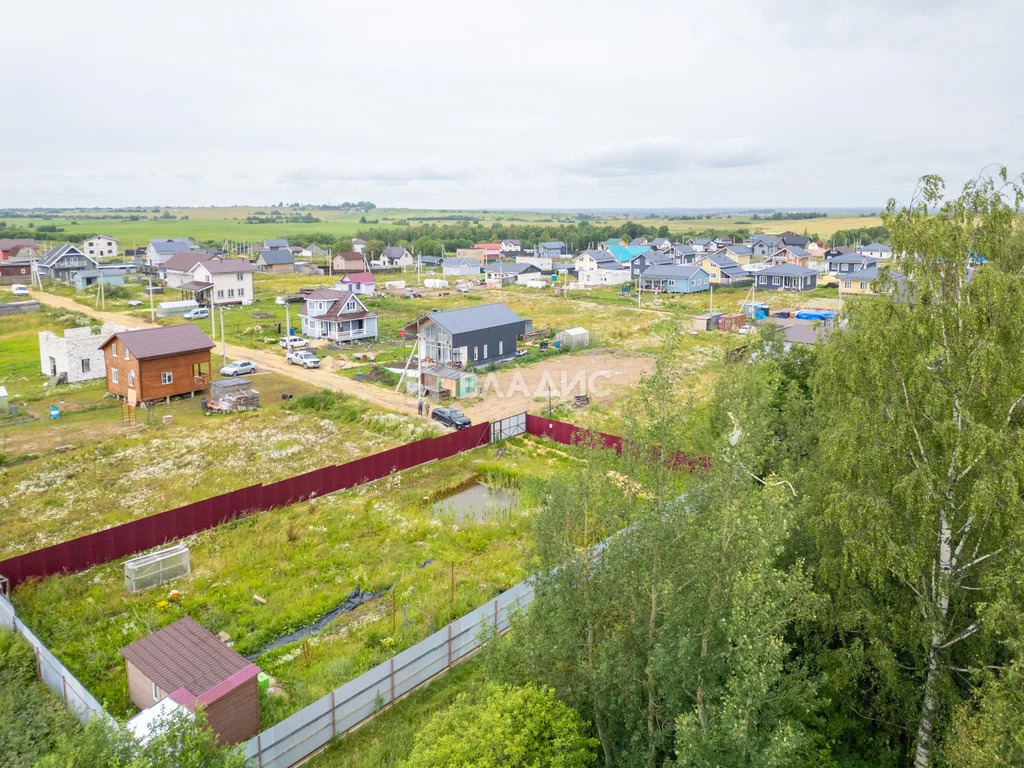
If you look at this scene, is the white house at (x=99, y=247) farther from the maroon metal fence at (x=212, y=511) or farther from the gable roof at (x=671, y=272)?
the maroon metal fence at (x=212, y=511)

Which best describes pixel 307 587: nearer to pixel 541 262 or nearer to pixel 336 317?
pixel 336 317

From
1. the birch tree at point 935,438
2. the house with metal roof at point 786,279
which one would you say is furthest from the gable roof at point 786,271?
the birch tree at point 935,438

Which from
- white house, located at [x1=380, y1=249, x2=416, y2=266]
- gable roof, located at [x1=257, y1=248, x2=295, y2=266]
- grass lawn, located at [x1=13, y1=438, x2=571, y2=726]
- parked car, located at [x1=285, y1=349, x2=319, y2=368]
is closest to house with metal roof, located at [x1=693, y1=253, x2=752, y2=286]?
white house, located at [x1=380, y1=249, x2=416, y2=266]

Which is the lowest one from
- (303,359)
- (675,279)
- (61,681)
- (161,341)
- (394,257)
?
(61,681)

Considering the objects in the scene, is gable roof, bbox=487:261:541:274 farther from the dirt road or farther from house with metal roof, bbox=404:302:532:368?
the dirt road

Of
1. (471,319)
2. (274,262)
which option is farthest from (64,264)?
(471,319)

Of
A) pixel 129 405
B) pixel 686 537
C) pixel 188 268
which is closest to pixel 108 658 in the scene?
pixel 686 537
